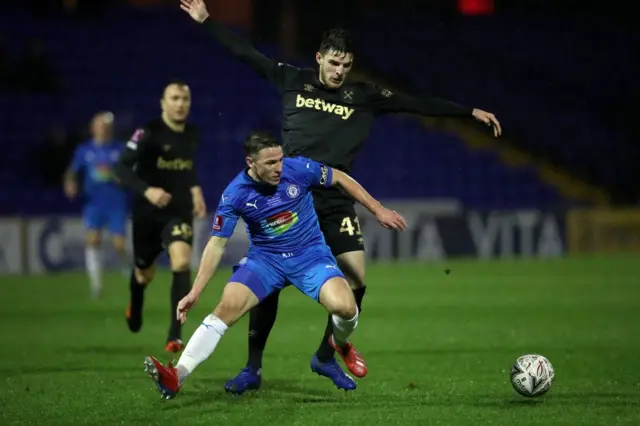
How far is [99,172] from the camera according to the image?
1773 centimetres

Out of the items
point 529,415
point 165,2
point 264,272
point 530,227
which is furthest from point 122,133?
point 529,415

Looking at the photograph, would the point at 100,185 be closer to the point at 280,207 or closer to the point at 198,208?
the point at 198,208

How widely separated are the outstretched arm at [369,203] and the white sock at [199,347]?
1.24 metres

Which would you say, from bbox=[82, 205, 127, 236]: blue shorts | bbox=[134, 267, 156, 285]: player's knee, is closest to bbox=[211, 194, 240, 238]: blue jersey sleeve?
bbox=[134, 267, 156, 285]: player's knee

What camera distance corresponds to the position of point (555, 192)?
85.8 ft

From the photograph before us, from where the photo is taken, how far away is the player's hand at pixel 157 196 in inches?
396

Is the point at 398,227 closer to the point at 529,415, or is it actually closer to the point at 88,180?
the point at 529,415

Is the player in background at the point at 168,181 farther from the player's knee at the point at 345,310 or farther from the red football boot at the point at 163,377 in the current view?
the red football boot at the point at 163,377

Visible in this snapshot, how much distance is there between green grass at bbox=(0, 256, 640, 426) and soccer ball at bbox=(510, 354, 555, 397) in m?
0.08

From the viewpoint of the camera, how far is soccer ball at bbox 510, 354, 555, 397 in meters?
7.23

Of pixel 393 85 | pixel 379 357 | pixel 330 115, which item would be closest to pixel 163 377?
pixel 330 115

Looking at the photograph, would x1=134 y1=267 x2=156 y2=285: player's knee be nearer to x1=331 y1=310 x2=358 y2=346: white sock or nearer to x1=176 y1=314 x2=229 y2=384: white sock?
x1=331 y1=310 x2=358 y2=346: white sock

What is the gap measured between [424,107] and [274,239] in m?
1.53

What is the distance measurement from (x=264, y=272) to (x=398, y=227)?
3.28 ft
